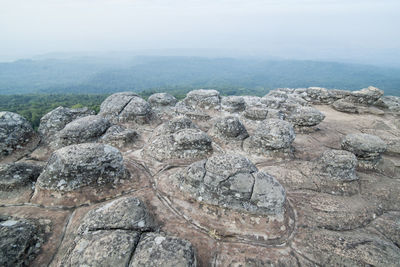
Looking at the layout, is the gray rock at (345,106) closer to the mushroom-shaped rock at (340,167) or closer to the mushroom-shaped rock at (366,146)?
the mushroom-shaped rock at (366,146)

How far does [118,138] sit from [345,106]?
14008 mm

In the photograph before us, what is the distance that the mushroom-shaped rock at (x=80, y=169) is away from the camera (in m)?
5.32

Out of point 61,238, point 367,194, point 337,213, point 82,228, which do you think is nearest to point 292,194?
point 337,213

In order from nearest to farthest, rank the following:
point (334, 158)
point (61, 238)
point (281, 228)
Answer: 1. point (61, 238)
2. point (281, 228)
3. point (334, 158)

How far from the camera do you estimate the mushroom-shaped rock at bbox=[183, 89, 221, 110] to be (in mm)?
13375

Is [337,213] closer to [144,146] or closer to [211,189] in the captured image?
[211,189]

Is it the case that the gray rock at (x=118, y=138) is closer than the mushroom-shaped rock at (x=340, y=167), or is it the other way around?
the mushroom-shaped rock at (x=340, y=167)

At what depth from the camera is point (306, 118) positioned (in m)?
10.2

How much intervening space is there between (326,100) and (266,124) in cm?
963

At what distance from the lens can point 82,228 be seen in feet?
13.4

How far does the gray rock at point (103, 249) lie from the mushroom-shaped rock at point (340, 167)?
6.09 metres

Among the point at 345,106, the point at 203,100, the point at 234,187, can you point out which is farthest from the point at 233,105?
the point at 234,187

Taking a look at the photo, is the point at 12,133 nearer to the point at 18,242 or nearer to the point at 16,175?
the point at 16,175

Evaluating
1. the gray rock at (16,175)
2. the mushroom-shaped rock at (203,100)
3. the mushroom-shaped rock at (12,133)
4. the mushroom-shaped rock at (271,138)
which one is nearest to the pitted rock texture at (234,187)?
the mushroom-shaped rock at (271,138)
